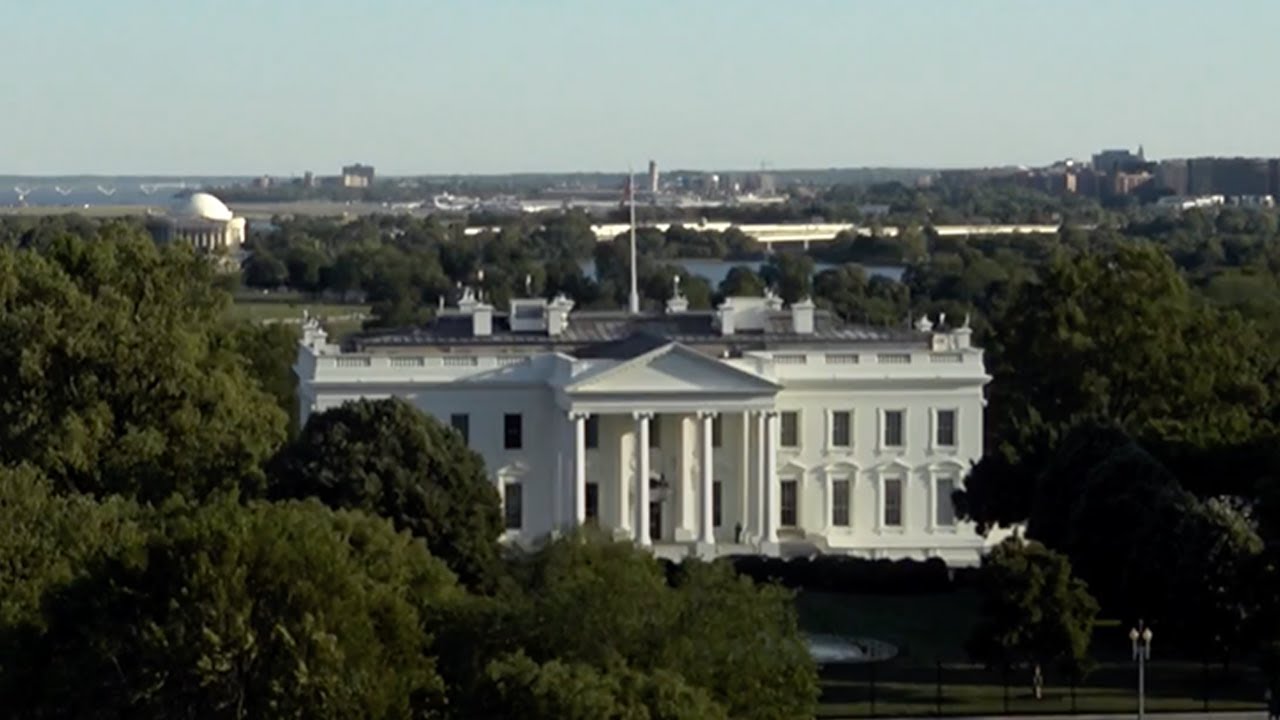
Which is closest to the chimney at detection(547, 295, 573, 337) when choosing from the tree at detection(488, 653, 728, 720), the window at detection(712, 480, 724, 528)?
the window at detection(712, 480, 724, 528)

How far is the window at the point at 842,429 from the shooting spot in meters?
78.6

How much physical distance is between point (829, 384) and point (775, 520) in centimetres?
355

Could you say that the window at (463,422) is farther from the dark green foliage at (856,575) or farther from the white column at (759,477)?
the dark green foliage at (856,575)

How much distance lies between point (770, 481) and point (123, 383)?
18.7 meters

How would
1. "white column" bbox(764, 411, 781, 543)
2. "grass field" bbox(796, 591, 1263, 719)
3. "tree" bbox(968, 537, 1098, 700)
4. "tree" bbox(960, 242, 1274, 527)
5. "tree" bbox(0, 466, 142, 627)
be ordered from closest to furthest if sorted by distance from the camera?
"tree" bbox(0, 466, 142, 627) → "grass field" bbox(796, 591, 1263, 719) → "tree" bbox(968, 537, 1098, 700) → "white column" bbox(764, 411, 781, 543) → "tree" bbox(960, 242, 1274, 527)

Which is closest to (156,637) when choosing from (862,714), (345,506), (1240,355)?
(862,714)

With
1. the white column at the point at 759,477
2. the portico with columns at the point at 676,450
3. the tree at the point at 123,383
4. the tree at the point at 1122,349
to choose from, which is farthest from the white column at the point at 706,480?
the tree at the point at 123,383

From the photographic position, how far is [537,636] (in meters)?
40.4

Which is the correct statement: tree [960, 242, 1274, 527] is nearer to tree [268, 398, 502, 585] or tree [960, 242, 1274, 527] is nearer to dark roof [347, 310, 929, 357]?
dark roof [347, 310, 929, 357]

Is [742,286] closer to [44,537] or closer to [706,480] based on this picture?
[706,480]

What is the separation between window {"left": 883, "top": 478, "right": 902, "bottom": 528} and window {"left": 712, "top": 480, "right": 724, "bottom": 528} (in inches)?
159

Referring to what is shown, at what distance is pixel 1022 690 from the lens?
55.7 metres

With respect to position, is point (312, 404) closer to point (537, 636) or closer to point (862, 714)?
point (862, 714)

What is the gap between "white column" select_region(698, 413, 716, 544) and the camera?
7712cm
